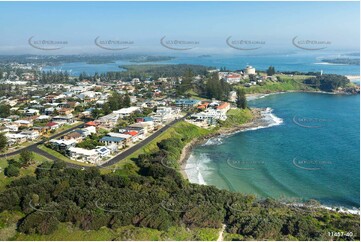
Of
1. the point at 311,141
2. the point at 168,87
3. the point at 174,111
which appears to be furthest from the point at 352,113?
the point at 168,87

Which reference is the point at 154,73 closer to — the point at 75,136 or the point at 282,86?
the point at 282,86

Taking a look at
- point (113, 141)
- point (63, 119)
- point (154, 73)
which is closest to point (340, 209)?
point (113, 141)

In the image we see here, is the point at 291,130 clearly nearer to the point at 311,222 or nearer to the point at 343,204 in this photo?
the point at 343,204

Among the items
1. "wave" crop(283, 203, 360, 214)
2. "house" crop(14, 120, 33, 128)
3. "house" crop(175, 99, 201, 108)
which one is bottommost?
"wave" crop(283, 203, 360, 214)

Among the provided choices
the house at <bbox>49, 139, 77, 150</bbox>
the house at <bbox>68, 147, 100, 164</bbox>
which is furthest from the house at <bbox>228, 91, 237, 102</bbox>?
the house at <bbox>68, 147, 100, 164</bbox>

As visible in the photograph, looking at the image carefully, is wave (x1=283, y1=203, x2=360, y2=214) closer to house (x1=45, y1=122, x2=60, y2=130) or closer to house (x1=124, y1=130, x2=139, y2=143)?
house (x1=124, y1=130, x2=139, y2=143)

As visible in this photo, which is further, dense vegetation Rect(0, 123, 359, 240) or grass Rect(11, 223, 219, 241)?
dense vegetation Rect(0, 123, 359, 240)

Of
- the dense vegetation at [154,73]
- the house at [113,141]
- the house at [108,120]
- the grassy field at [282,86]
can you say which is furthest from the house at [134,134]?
the dense vegetation at [154,73]
